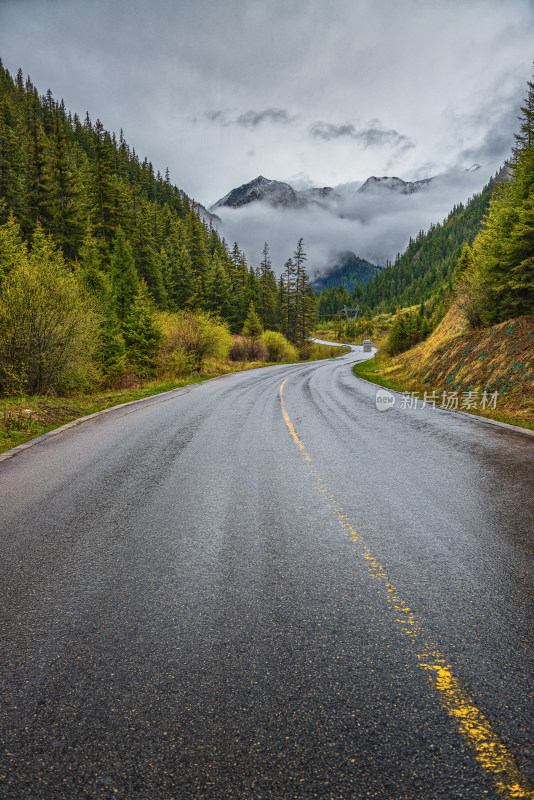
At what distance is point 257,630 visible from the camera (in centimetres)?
246

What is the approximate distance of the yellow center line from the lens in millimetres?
1545

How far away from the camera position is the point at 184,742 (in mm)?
1731

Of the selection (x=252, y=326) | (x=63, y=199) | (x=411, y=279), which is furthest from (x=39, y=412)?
(x=411, y=279)

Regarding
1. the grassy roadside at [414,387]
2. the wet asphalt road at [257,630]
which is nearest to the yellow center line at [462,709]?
the wet asphalt road at [257,630]

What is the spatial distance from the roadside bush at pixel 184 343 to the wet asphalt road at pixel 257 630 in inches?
717

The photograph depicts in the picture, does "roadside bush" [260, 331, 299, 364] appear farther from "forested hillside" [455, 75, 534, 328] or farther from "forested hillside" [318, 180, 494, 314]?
"forested hillside" [318, 180, 494, 314]

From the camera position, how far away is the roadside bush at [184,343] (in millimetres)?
23391

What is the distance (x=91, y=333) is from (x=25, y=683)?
13.0 m

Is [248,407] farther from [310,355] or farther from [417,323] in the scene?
[310,355]

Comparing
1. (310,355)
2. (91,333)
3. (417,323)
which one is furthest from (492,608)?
(310,355)

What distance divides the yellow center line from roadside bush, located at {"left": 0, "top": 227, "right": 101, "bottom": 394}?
1233 cm

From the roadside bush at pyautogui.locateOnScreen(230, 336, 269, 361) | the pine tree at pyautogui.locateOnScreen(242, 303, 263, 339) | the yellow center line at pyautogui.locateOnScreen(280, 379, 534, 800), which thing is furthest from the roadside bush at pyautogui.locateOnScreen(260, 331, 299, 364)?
the yellow center line at pyautogui.locateOnScreen(280, 379, 534, 800)

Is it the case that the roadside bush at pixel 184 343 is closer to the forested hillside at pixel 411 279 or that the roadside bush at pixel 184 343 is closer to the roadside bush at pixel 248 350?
the roadside bush at pixel 248 350

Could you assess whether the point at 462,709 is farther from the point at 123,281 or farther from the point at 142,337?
the point at 123,281
